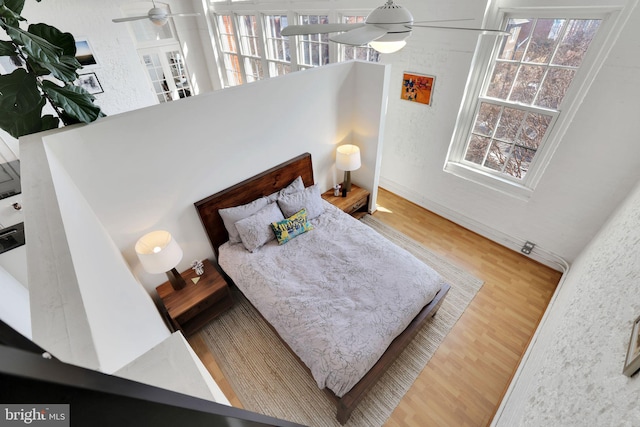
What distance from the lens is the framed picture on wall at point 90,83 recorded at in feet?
14.8

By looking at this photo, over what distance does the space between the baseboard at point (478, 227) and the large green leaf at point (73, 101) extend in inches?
135

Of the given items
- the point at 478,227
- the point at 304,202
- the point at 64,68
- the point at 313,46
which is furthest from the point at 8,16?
the point at 478,227

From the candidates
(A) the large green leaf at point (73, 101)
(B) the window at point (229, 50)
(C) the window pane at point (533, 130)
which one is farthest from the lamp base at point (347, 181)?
(B) the window at point (229, 50)

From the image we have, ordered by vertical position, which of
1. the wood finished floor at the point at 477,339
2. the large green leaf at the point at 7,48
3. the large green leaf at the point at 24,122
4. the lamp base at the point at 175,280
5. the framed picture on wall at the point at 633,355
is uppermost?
the large green leaf at the point at 7,48

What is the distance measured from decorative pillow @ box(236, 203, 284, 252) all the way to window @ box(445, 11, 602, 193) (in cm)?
229

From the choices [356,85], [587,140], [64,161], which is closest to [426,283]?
[587,140]

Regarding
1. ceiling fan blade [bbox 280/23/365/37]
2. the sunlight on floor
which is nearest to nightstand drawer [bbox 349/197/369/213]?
the sunlight on floor

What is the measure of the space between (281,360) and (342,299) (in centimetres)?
76

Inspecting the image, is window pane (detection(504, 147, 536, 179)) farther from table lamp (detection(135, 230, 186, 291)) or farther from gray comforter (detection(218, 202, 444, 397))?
table lamp (detection(135, 230, 186, 291))

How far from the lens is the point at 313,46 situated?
4.36 metres

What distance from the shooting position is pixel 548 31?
7.95 ft

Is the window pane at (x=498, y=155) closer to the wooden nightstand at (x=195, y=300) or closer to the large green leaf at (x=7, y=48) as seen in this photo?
the wooden nightstand at (x=195, y=300)

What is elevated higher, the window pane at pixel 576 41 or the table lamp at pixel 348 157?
the window pane at pixel 576 41

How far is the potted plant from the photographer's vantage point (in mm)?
1465
